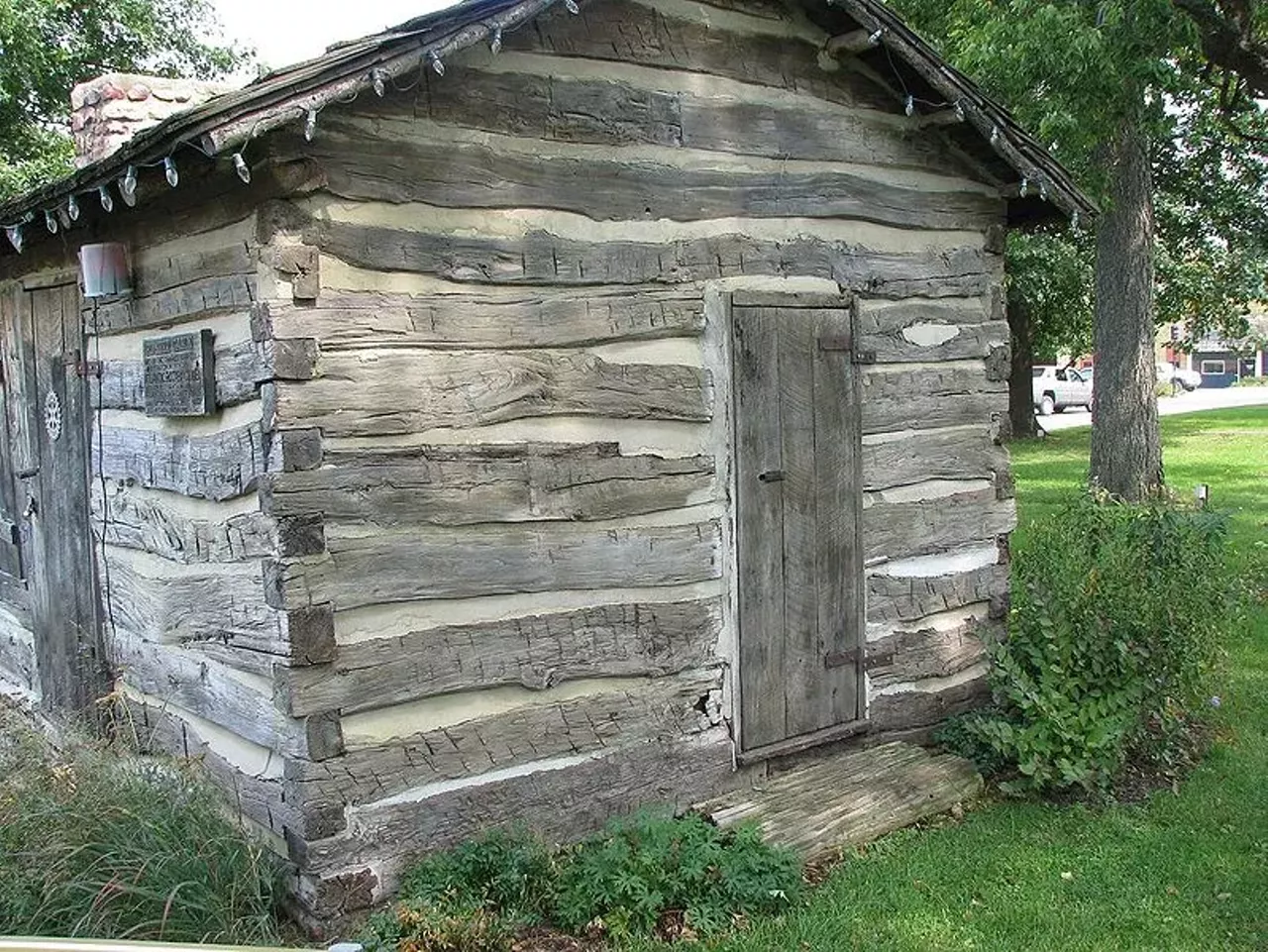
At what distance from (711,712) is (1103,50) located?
6.57 meters

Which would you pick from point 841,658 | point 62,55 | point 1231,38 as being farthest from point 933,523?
point 62,55

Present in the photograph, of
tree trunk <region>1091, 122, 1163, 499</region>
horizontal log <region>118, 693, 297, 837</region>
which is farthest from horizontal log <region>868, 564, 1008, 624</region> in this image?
tree trunk <region>1091, 122, 1163, 499</region>

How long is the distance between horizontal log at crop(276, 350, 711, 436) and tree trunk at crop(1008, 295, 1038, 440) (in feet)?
64.8

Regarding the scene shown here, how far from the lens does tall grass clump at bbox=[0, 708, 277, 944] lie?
396cm

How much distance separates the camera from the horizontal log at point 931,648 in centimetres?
625

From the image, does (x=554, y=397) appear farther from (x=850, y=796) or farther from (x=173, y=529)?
(x=850, y=796)

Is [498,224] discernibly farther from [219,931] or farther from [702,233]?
[219,931]

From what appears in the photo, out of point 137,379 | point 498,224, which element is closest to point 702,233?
point 498,224

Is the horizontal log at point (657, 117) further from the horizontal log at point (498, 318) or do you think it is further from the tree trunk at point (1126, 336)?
the tree trunk at point (1126, 336)

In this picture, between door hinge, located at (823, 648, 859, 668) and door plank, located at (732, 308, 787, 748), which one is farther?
door hinge, located at (823, 648, 859, 668)

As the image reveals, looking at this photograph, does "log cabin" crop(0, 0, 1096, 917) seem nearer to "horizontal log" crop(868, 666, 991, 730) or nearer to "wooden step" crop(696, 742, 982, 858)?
"horizontal log" crop(868, 666, 991, 730)

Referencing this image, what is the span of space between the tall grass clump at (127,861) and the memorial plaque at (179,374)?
145 centimetres

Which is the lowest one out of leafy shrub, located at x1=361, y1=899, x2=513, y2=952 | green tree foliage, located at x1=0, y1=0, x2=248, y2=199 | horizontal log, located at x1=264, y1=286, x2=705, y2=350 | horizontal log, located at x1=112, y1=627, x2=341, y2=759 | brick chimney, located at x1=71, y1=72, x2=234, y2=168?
leafy shrub, located at x1=361, y1=899, x2=513, y2=952

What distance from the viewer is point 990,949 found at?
175 inches
